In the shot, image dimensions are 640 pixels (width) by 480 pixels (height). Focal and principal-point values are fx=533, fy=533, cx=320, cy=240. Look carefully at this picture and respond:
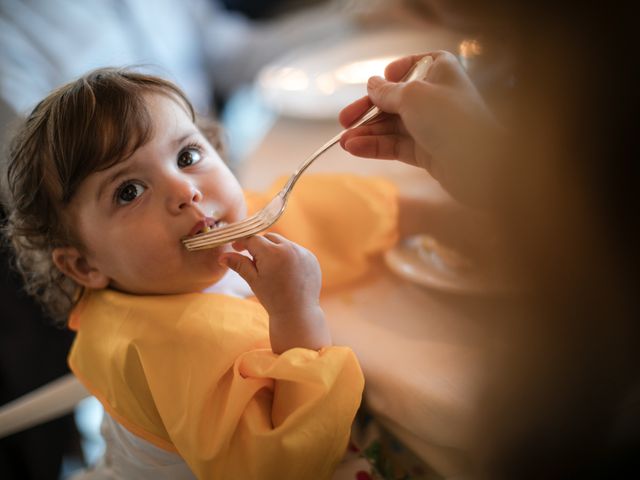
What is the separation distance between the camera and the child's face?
0.51 meters

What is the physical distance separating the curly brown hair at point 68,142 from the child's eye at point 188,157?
1.6 inches

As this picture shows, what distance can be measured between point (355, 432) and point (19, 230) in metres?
0.42

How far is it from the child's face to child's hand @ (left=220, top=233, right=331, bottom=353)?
7 centimetres

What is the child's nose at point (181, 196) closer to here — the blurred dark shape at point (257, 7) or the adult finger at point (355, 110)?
the adult finger at point (355, 110)

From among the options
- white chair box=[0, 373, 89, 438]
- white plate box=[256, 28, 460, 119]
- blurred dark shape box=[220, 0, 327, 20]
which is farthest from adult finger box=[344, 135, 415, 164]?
blurred dark shape box=[220, 0, 327, 20]

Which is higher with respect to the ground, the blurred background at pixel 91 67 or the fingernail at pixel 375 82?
the fingernail at pixel 375 82

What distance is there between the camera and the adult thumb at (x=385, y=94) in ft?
1.41

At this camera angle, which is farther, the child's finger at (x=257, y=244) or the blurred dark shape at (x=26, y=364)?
the blurred dark shape at (x=26, y=364)

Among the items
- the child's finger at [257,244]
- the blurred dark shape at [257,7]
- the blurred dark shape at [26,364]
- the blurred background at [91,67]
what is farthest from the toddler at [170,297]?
the blurred dark shape at [257,7]

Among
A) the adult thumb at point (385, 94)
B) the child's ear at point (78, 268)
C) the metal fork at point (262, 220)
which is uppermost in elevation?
the adult thumb at point (385, 94)

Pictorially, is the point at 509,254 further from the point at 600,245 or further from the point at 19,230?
the point at 19,230

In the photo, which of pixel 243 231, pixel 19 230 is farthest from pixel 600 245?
pixel 19 230

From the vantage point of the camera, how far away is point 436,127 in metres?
0.40

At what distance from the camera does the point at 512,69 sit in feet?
0.93
